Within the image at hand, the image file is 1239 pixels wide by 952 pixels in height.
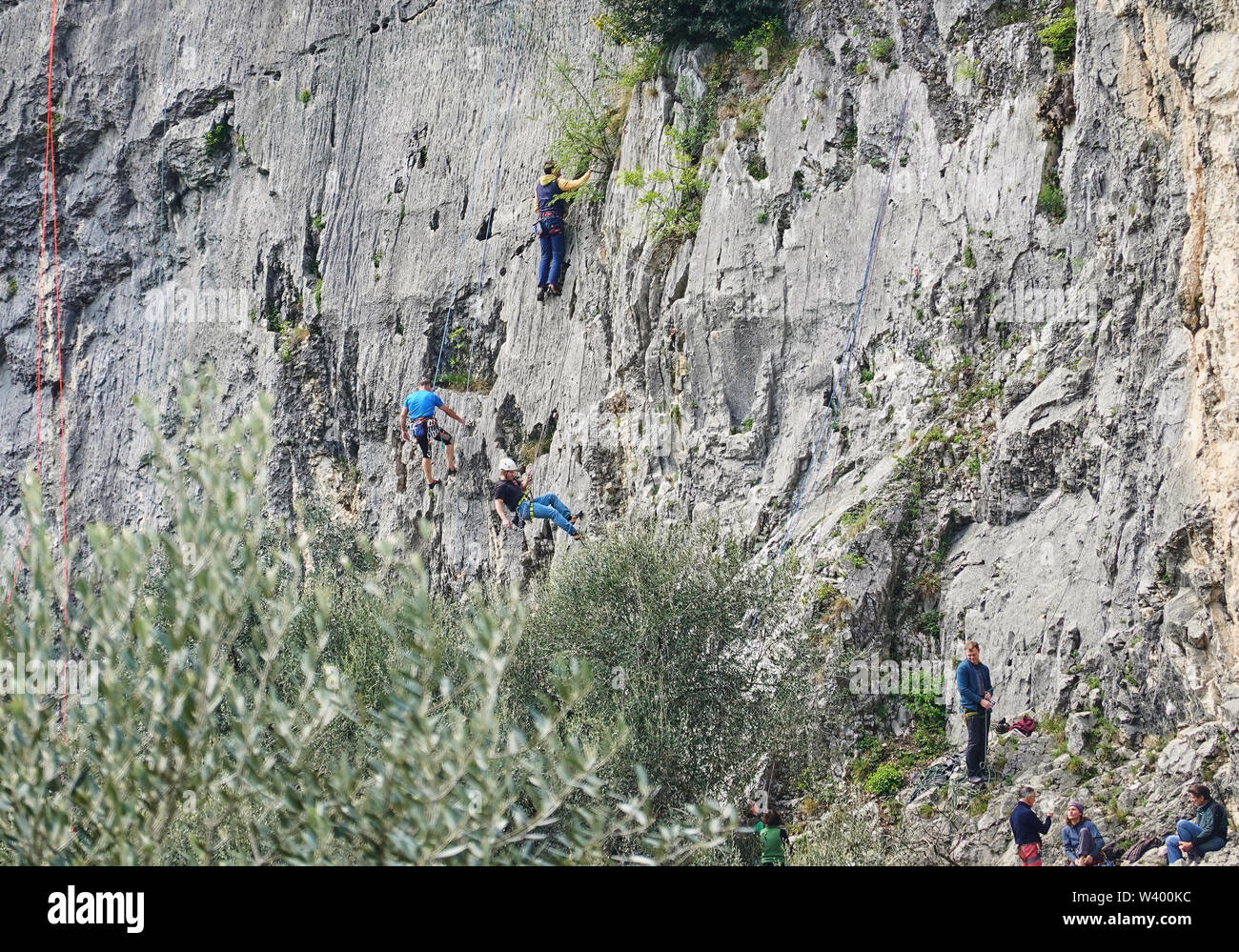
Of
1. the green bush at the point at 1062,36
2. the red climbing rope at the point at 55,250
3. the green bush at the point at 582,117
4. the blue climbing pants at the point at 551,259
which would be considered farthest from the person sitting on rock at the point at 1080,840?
the red climbing rope at the point at 55,250

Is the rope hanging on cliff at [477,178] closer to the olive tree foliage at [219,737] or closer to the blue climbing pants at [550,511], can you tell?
the blue climbing pants at [550,511]

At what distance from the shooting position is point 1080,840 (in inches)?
508

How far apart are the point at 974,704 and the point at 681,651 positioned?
3.74m

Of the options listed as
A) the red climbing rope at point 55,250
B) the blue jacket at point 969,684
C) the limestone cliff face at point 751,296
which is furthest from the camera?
the red climbing rope at point 55,250

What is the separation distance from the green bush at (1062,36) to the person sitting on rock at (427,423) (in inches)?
426

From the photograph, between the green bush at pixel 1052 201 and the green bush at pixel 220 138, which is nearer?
the green bush at pixel 1052 201

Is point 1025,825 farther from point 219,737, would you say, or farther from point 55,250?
point 55,250

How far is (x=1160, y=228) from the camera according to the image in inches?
576

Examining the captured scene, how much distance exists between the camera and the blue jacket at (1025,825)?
13.4 meters

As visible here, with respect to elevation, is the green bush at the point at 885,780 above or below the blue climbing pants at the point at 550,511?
below

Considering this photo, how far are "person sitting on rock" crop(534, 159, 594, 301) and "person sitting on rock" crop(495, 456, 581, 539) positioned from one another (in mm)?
4294

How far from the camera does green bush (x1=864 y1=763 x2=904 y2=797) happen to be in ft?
53.2

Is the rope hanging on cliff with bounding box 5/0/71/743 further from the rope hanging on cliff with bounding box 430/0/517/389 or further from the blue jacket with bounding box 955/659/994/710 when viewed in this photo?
the blue jacket with bounding box 955/659/994/710

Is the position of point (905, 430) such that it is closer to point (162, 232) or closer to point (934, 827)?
point (934, 827)
